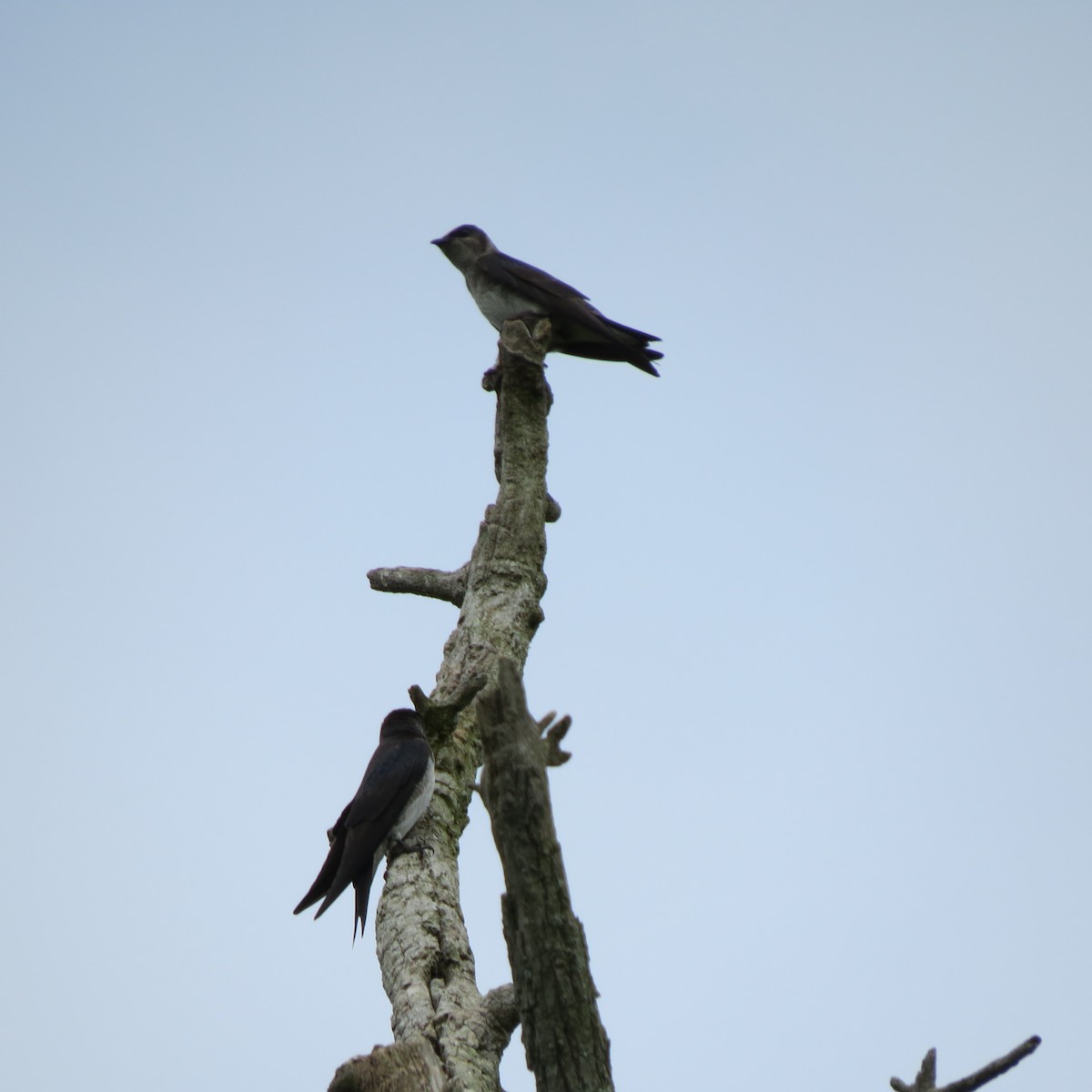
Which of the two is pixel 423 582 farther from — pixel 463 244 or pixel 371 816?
pixel 463 244

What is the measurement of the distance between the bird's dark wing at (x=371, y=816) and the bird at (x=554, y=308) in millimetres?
3273

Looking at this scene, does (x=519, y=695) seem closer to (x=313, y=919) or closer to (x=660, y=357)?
(x=313, y=919)

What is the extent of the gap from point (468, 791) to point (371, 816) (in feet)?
2.04

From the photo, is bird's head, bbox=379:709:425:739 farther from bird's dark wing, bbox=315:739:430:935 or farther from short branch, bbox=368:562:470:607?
short branch, bbox=368:562:470:607

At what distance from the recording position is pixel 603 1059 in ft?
7.34

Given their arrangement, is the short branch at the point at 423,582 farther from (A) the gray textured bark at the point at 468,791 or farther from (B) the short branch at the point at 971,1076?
(B) the short branch at the point at 971,1076

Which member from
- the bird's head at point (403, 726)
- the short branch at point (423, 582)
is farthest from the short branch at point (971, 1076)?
the short branch at point (423, 582)

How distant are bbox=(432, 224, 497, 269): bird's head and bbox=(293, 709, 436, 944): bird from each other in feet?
15.0

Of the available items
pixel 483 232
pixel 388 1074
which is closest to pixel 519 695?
pixel 388 1074

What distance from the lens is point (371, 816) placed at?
→ 447 centimetres

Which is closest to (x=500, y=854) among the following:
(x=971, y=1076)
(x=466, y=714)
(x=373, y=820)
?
(x=971, y=1076)

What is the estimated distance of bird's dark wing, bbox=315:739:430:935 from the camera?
4484mm

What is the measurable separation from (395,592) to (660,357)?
7.90 feet

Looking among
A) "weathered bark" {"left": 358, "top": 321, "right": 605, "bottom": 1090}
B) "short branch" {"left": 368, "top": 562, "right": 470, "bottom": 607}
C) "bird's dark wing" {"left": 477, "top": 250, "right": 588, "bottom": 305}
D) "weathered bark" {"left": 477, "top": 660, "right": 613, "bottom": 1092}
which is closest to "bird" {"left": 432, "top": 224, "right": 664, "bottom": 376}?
"bird's dark wing" {"left": 477, "top": 250, "right": 588, "bottom": 305}
